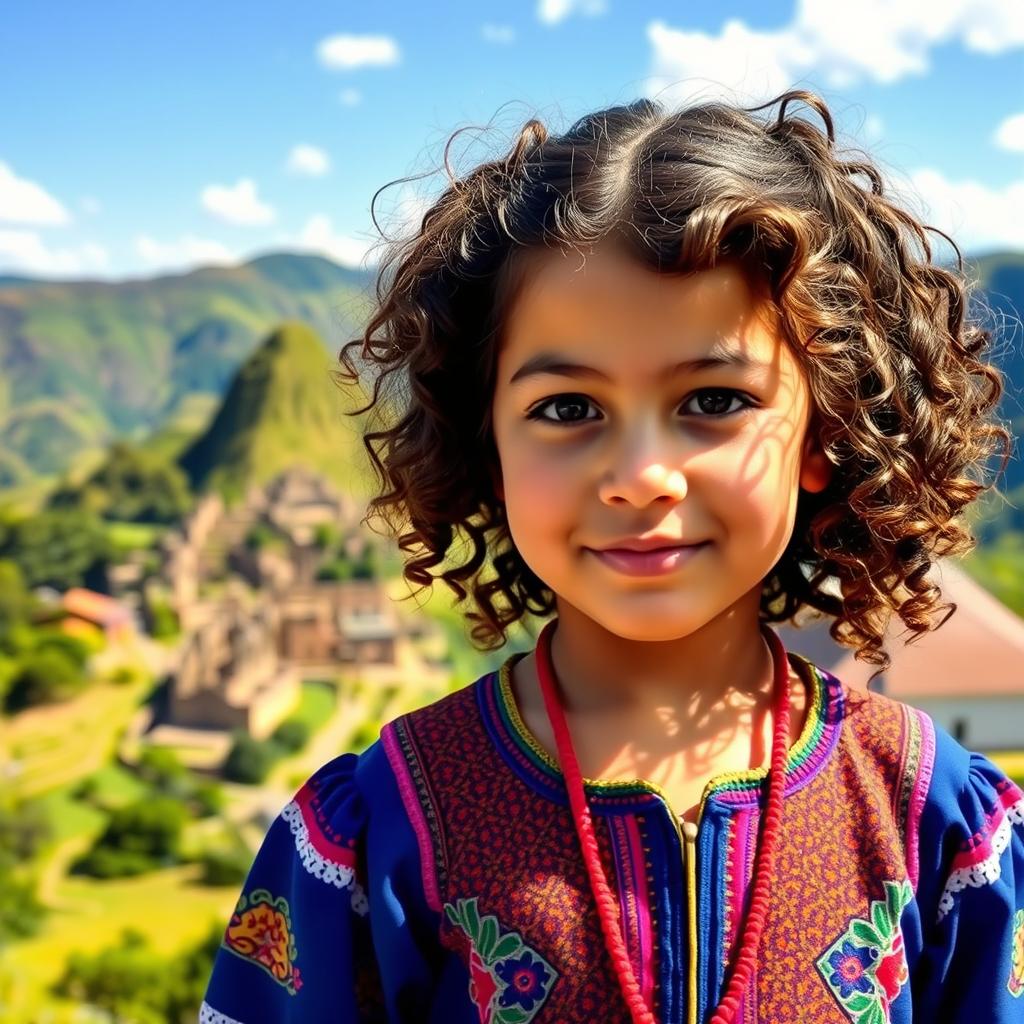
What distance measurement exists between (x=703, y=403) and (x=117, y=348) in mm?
44669

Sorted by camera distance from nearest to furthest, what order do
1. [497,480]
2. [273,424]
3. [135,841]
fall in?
1. [497,480]
2. [135,841]
3. [273,424]

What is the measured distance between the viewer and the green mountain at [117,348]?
128ft

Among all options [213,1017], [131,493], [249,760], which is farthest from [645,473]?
[131,493]

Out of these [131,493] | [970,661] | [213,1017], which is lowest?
[213,1017]

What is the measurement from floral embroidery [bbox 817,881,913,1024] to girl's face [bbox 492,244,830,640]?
10.1 inches

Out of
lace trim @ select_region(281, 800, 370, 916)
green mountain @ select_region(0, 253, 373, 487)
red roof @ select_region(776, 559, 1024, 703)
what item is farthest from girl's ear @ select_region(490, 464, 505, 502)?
green mountain @ select_region(0, 253, 373, 487)

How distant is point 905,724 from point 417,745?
406 mm

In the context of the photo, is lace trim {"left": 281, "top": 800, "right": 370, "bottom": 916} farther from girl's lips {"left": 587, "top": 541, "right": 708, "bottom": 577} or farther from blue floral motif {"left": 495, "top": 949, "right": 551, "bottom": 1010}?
girl's lips {"left": 587, "top": 541, "right": 708, "bottom": 577}

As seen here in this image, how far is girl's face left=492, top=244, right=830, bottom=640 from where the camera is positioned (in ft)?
2.79

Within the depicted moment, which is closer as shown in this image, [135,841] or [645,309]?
[645,309]

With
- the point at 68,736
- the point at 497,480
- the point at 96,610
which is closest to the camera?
the point at 497,480

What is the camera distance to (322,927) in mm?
931

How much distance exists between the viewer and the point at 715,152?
3.02 feet

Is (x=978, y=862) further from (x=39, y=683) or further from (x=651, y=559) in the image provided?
(x=39, y=683)
